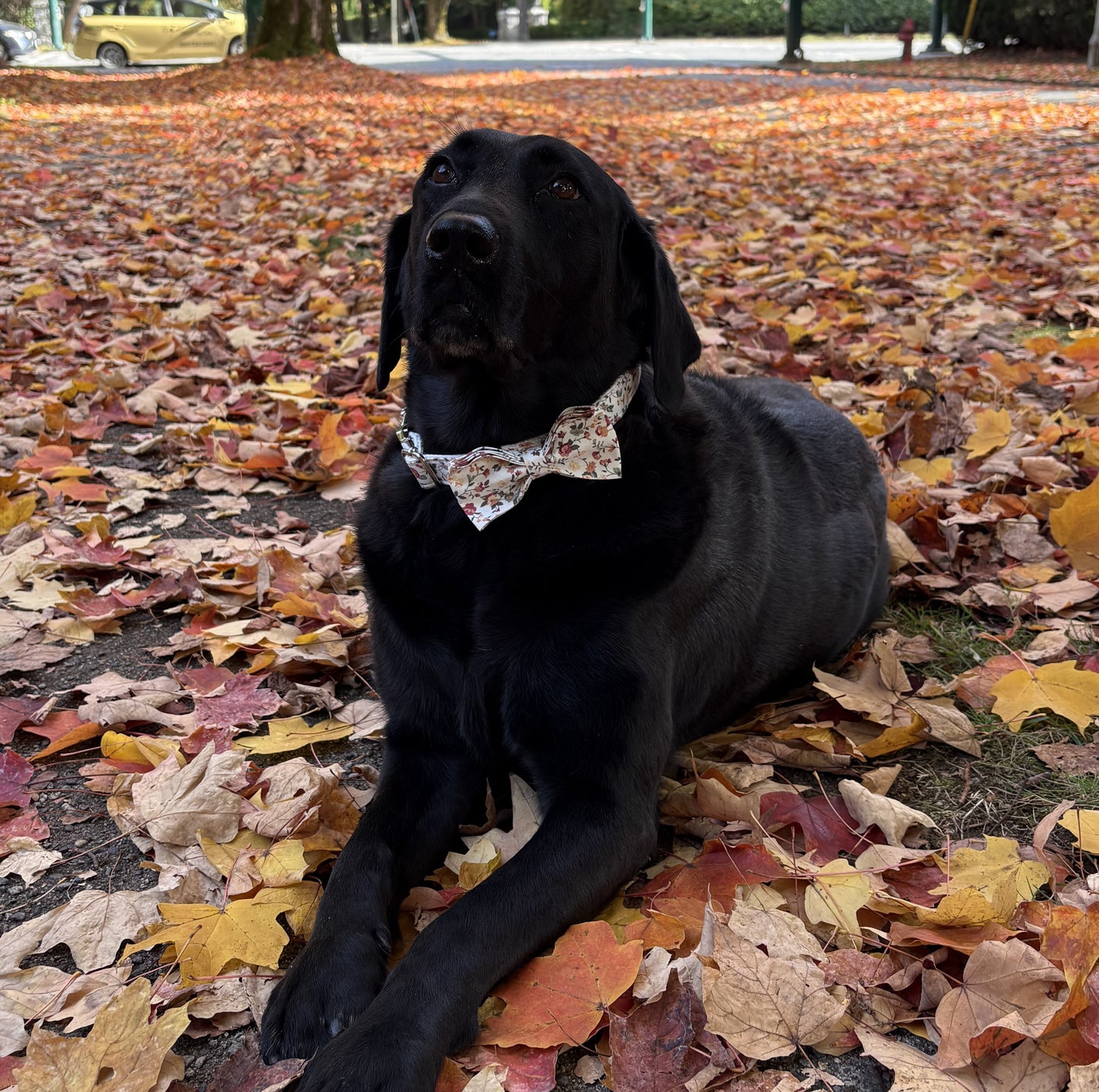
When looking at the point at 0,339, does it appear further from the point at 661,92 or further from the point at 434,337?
the point at 661,92

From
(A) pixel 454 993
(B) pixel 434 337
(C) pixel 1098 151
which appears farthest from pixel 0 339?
(C) pixel 1098 151

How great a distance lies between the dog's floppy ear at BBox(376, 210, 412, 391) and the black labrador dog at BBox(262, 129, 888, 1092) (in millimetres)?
46

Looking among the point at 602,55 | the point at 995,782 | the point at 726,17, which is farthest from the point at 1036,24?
the point at 995,782

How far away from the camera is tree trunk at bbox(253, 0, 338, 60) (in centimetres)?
1912

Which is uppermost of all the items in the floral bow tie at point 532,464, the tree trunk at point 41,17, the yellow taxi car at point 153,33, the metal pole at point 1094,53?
the tree trunk at point 41,17

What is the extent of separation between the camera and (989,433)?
13.8ft

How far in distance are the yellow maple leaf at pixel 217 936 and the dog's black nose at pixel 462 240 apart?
4.50 feet

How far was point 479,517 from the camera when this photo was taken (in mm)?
2457

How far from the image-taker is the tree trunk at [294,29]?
62.7 feet

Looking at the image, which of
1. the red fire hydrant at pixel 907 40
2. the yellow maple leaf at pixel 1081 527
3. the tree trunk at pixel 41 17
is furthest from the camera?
the tree trunk at pixel 41 17

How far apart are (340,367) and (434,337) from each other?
348cm

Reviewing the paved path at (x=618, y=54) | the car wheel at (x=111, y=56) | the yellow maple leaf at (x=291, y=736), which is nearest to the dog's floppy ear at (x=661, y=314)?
the yellow maple leaf at (x=291, y=736)

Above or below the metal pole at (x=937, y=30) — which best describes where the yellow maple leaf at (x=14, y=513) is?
below

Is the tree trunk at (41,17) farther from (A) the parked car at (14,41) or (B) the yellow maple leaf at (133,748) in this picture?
(B) the yellow maple leaf at (133,748)
